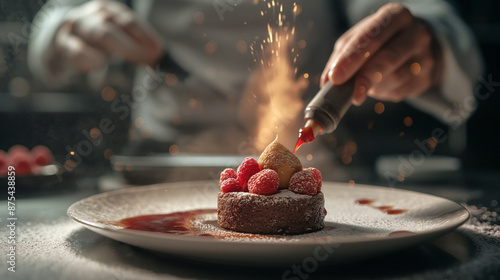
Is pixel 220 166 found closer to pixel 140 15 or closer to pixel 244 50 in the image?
pixel 244 50

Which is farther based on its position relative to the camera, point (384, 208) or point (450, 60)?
point (450, 60)

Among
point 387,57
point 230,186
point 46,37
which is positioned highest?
point 46,37

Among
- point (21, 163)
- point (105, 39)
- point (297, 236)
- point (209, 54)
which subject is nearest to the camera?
point (297, 236)

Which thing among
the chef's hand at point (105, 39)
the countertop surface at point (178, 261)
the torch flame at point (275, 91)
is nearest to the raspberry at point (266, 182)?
the torch flame at point (275, 91)

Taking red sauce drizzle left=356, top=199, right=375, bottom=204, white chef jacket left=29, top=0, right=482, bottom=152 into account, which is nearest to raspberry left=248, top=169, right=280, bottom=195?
red sauce drizzle left=356, top=199, right=375, bottom=204

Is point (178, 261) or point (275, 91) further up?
point (275, 91)

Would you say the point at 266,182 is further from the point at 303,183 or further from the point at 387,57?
the point at 387,57

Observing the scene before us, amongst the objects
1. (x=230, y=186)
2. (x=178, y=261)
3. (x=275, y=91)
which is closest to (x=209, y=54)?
(x=275, y=91)

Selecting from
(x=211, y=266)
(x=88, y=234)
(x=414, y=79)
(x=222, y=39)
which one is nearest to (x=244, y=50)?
(x=222, y=39)
